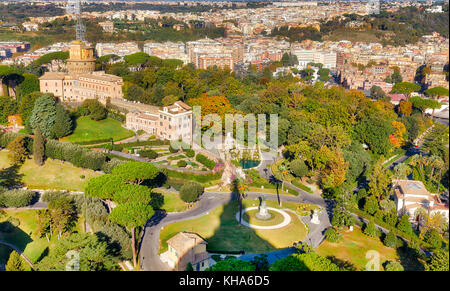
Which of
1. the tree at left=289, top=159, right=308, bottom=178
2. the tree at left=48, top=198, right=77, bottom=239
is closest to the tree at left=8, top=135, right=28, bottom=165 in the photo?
the tree at left=48, top=198, right=77, bottom=239

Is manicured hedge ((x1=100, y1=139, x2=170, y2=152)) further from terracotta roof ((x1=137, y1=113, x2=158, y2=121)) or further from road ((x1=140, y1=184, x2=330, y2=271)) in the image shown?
road ((x1=140, y1=184, x2=330, y2=271))

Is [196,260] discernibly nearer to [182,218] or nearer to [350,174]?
[182,218]

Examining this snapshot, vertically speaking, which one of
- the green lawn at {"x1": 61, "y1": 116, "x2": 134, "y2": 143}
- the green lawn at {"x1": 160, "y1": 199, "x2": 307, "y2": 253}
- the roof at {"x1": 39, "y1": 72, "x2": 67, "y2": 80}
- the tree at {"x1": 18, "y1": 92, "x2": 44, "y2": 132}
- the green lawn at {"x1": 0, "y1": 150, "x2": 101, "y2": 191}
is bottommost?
the green lawn at {"x1": 160, "y1": 199, "x2": 307, "y2": 253}

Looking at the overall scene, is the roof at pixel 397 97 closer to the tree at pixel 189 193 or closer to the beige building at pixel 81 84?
the beige building at pixel 81 84

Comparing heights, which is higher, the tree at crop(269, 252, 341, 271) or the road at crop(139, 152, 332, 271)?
the tree at crop(269, 252, 341, 271)

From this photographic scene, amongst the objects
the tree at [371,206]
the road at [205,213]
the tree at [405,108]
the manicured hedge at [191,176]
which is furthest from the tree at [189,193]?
the tree at [405,108]

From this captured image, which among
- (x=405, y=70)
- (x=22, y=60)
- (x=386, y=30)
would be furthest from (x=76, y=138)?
(x=386, y=30)

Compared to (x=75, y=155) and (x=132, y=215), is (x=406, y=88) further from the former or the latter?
(x=132, y=215)
